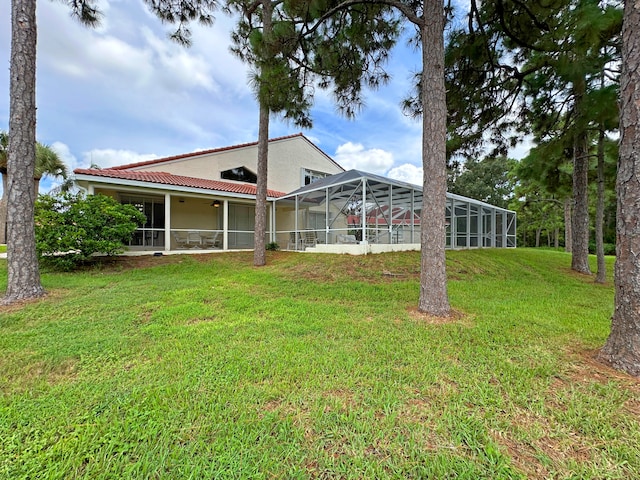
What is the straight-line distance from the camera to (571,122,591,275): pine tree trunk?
28.3 feet

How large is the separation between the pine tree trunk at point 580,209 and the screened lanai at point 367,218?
424cm

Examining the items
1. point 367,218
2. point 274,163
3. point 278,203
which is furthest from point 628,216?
point 274,163

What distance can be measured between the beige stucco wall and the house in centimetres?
5

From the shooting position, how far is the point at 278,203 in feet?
46.8

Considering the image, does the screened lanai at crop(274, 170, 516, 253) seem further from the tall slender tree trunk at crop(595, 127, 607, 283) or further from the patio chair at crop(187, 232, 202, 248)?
the tall slender tree trunk at crop(595, 127, 607, 283)

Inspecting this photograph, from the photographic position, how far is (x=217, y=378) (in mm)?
2301

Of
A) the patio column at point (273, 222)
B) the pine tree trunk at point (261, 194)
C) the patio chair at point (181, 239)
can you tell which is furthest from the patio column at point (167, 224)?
the patio column at point (273, 222)

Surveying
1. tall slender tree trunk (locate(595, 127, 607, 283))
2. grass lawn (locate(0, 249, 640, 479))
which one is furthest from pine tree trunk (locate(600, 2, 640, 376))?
tall slender tree trunk (locate(595, 127, 607, 283))

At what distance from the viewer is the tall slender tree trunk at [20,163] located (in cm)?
481

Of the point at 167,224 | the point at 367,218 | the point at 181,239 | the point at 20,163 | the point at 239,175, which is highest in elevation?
the point at 239,175

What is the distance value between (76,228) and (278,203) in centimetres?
828

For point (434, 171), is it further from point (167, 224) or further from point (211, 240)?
point (211, 240)

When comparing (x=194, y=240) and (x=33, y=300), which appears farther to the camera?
(x=194, y=240)

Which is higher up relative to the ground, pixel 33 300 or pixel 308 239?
pixel 308 239
